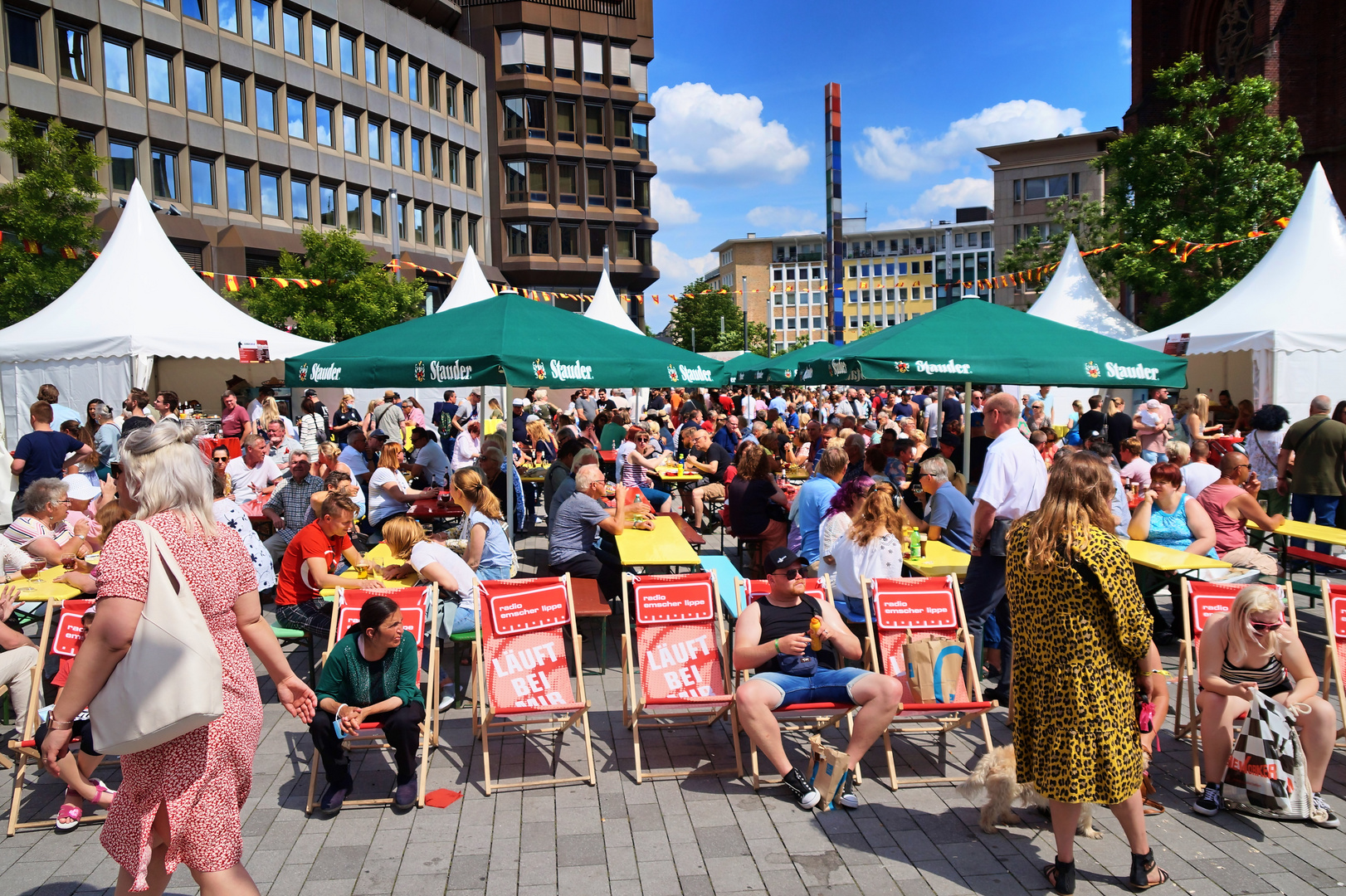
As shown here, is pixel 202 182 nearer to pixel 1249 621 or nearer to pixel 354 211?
pixel 354 211

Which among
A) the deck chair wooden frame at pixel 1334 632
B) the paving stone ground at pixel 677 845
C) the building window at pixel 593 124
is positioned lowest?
the paving stone ground at pixel 677 845

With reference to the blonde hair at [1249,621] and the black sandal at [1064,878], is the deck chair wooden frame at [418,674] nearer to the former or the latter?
the black sandal at [1064,878]

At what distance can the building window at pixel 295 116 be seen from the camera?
35688mm

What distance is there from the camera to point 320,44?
1468 inches

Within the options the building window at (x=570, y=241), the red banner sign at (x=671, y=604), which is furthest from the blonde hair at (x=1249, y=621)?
the building window at (x=570, y=241)

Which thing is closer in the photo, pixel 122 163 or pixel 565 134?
pixel 122 163

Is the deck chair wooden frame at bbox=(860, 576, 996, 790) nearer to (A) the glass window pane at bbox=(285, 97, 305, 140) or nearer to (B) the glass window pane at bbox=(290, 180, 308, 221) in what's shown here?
(B) the glass window pane at bbox=(290, 180, 308, 221)

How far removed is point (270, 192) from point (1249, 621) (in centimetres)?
3690

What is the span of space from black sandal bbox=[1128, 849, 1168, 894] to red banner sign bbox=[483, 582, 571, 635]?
3.18 metres

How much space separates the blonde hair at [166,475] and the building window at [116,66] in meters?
32.3

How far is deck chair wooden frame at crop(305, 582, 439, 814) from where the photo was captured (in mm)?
4684

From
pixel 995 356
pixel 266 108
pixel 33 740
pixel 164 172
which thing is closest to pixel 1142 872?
pixel 995 356

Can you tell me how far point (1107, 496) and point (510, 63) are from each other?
161 ft

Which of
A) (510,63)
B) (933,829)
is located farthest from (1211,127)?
(510,63)
